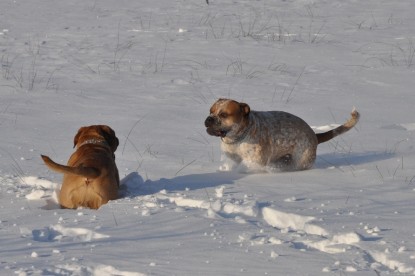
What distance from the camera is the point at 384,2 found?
17719mm

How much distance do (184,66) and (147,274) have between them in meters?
7.94

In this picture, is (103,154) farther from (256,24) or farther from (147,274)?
(256,24)

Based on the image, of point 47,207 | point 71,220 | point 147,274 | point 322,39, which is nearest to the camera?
point 147,274

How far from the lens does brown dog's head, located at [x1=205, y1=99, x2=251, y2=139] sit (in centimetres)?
726

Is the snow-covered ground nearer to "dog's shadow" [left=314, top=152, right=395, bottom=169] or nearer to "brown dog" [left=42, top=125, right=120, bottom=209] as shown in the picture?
"dog's shadow" [left=314, top=152, right=395, bottom=169]

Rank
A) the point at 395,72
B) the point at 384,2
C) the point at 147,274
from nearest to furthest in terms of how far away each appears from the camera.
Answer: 1. the point at 147,274
2. the point at 395,72
3. the point at 384,2

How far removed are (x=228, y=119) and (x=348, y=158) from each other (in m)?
1.16

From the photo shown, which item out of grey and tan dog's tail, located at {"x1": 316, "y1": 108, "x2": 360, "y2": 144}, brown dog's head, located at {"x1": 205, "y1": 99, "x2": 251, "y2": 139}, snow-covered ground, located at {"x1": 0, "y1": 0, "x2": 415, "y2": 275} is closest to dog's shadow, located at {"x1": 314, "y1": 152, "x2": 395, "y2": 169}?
snow-covered ground, located at {"x1": 0, "y1": 0, "x2": 415, "y2": 275}

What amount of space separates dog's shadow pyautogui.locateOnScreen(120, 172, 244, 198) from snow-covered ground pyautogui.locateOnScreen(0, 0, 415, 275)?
0.02m

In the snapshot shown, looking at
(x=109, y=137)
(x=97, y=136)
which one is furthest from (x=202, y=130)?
(x=97, y=136)

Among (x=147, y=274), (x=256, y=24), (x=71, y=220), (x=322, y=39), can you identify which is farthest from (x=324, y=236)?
(x=256, y=24)

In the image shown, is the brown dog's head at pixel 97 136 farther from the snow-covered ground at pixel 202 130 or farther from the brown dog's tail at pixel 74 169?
the brown dog's tail at pixel 74 169

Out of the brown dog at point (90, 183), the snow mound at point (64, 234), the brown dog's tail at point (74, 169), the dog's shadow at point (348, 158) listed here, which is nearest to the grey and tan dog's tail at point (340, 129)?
the dog's shadow at point (348, 158)

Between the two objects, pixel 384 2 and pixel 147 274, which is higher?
pixel 384 2
